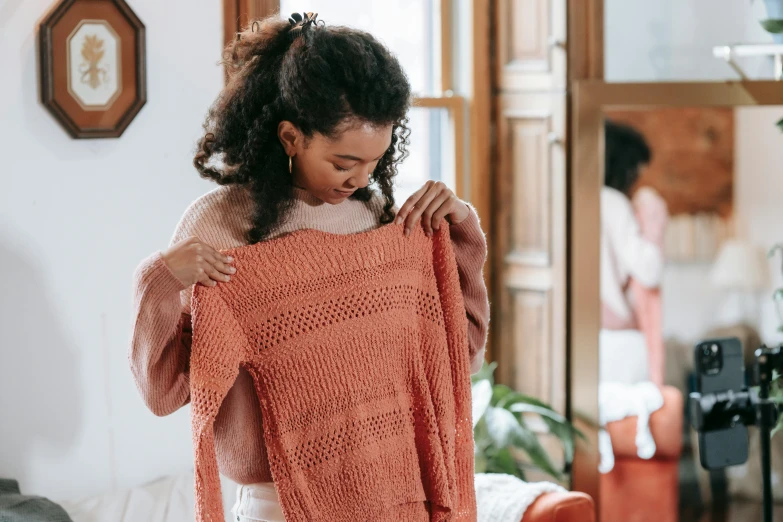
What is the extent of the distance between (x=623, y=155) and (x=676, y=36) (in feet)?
1.35

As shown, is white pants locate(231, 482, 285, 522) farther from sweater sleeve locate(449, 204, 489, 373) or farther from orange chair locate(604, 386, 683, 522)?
orange chair locate(604, 386, 683, 522)

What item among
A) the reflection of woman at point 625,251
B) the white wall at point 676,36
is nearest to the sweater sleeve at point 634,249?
the reflection of woman at point 625,251

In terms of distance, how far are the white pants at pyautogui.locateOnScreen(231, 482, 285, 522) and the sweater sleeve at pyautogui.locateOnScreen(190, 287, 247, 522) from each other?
85 mm

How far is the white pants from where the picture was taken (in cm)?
138

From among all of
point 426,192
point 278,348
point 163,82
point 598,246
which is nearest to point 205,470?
point 278,348

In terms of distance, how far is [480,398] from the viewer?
111 inches

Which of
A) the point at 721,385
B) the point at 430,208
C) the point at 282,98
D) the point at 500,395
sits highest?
the point at 282,98

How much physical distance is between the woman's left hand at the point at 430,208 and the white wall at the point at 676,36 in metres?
1.69

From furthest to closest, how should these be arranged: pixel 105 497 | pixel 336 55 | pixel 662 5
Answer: pixel 662 5
pixel 105 497
pixel 336 55

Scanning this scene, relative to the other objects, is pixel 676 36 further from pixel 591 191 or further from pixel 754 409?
pixel 754 409

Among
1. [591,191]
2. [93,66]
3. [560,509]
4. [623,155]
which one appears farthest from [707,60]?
[93,66]

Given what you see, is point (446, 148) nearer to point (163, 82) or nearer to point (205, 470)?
point (163, 82)

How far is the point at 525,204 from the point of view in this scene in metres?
3.11

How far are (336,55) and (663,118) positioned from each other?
200 centimetres
